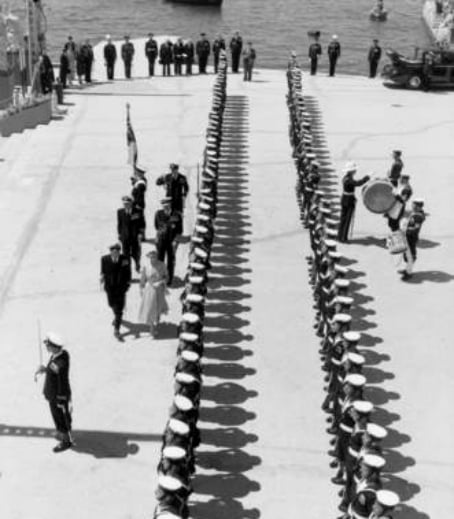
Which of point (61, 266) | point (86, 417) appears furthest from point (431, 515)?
point (61, 266)

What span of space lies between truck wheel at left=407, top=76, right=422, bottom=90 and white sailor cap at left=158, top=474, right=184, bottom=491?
2144cm

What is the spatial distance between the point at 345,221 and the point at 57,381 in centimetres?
717

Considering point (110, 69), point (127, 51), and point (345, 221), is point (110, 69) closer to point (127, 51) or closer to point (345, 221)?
point (127, 51)

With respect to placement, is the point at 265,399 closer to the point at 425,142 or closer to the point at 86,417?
the point at 86,417

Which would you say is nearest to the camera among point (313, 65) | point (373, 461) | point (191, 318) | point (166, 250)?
point (373, 461)

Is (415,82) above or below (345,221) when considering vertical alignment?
above

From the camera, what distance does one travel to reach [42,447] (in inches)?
392

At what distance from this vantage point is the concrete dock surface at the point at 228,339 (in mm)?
9484

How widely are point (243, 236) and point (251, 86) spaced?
1277cm

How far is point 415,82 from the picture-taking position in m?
27.7

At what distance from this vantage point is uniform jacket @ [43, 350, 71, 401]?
952 cm

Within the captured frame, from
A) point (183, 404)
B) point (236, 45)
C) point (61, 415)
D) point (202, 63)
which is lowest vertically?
point (61, 415)

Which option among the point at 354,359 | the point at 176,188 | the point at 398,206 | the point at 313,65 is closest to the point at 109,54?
the point at 313,65

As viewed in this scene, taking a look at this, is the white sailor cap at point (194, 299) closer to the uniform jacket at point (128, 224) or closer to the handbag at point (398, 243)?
the uniform jacket at point (128, 224)
